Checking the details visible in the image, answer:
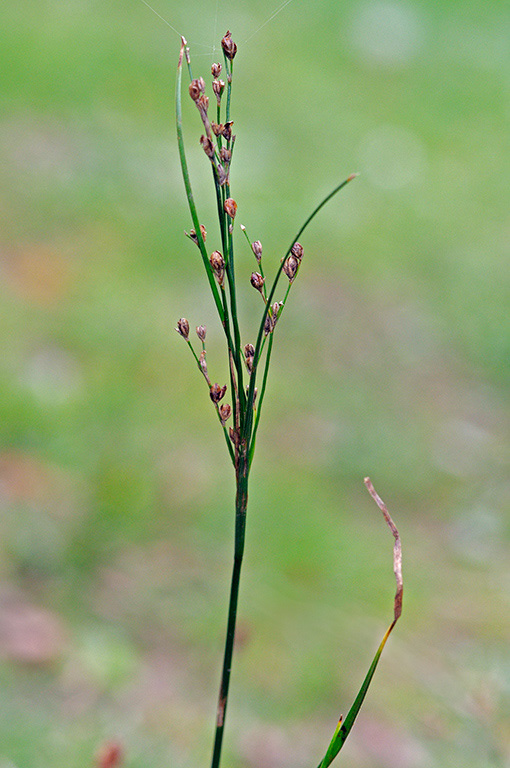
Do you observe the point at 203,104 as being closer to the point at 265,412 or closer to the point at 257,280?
the point at 257,280

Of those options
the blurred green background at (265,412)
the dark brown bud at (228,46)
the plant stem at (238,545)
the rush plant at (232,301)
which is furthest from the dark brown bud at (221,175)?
the blurred green background at (265,412)

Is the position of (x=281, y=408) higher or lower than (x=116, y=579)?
higher

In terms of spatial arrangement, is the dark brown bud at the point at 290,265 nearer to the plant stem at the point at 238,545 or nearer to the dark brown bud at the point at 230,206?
the dark brown bud at the point at 230,206

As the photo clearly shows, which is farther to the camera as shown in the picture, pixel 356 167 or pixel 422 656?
pixel 356 167

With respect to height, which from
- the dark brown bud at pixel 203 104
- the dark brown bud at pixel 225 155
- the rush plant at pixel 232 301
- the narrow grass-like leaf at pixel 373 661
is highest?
the dark brown bud at pixel 203 104

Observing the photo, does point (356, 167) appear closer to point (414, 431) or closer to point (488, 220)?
point (488, 220)

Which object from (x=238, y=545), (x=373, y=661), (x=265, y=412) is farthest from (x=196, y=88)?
(x=265, y=412)

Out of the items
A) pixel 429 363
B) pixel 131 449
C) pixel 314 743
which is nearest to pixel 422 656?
pixel 314 743

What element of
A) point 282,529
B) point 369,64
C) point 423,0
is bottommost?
point 282,529

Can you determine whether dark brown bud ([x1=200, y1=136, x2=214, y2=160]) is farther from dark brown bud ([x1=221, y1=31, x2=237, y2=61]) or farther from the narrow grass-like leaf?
the narrow grass-like leaf

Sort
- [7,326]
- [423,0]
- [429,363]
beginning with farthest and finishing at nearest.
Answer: [423,0]
[429,363]
[7,326]
